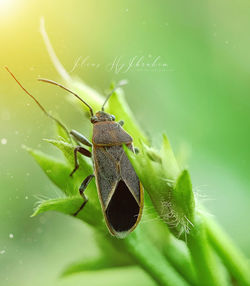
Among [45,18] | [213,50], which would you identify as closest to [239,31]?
[213,50]

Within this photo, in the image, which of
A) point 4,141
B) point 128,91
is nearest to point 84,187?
point 4,141

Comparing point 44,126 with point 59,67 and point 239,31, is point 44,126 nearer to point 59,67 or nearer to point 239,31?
point 59,67

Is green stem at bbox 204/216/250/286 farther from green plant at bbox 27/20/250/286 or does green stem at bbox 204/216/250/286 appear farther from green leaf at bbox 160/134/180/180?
green leaf at bbox 160/134/180/180

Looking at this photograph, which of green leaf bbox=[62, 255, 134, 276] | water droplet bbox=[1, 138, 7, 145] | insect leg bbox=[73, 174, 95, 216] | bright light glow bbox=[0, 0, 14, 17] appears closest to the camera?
insect leg bbox=[73, 174, 95, 216]

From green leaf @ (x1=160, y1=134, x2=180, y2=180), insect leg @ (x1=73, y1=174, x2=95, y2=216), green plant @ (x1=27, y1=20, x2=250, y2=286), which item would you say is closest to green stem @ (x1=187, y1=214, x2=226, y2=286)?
green plant @ (x1=27, y1=20, x2=250, y2=286)

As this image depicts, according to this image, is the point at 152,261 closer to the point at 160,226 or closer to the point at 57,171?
the point at 160,226

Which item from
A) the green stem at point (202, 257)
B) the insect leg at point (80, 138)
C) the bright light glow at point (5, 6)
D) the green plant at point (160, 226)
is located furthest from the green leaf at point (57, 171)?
the bright light glow at point (5, 6)
